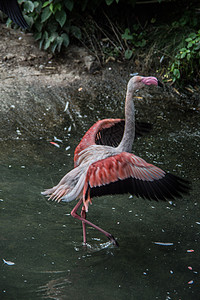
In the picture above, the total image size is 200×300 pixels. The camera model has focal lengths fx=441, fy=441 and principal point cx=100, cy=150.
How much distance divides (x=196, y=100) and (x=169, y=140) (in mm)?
1163

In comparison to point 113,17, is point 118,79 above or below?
below

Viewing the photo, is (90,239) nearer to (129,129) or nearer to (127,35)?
(129,129)

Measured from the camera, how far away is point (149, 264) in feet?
12.7

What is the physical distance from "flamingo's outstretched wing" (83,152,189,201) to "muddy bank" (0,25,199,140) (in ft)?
7.53

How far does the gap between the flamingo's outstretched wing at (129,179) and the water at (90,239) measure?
1.99ft

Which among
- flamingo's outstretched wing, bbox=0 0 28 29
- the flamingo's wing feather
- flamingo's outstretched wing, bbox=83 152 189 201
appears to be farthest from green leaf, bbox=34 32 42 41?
flamingo's outstretched wing, bbox=83 152 189 201

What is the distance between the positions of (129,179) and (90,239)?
87 centimetres

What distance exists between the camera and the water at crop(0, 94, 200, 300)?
3.52 m

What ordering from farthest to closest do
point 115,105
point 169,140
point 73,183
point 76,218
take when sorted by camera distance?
point 115,105
point 169,140
point 76,218
point 73,183

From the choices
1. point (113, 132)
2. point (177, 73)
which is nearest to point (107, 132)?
point (113, 132)

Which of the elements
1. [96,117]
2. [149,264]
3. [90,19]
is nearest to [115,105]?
[96,117]

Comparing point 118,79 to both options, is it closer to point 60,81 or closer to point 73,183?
point 60,81

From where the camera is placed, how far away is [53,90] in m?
6.73

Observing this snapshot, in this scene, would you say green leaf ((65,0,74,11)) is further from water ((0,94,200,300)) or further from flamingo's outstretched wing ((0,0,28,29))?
water ((0,94,200,300))
